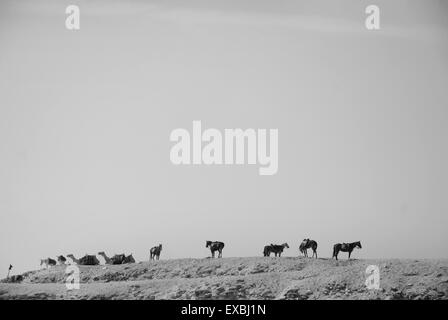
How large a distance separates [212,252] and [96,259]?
152 inches

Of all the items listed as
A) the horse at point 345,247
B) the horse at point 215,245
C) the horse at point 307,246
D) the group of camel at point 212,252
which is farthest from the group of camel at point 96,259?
the horse at point 345,247

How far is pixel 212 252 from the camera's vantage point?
664 inches

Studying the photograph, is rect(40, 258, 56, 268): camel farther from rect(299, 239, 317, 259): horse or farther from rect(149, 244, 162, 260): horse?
rect(299, 239, 317, 259): horse

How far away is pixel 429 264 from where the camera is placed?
51.1ft

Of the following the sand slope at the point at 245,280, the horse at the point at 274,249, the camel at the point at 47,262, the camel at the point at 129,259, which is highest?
the horse at the point at 274,249

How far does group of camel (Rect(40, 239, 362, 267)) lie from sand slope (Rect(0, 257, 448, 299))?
0.34m

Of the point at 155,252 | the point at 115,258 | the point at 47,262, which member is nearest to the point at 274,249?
the point at 155,252

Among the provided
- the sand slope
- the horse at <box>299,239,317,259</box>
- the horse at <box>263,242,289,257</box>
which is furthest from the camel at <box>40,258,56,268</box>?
the horse at <box>299,239,317,259</box>

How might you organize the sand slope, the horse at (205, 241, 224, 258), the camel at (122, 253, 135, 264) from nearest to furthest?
1. the sand slope
2. the horse at (205, 241, 224, 258)
3. the camel at (122, 253, 135, 264)

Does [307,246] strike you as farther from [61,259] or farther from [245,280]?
[61,259]

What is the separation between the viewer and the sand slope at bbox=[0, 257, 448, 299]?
14.9 m

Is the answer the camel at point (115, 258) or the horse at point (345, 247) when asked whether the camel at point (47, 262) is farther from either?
the horse at point (345, 247)

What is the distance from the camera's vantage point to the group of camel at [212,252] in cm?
1656

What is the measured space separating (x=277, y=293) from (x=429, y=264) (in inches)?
188
